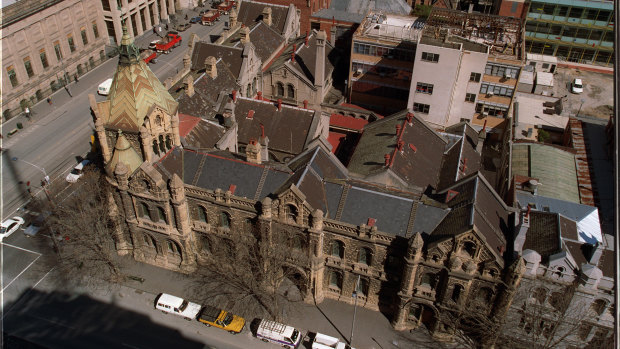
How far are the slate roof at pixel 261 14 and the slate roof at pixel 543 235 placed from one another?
2259 inches

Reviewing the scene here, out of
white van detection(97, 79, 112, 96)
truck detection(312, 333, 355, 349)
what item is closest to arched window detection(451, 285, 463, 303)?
truck detection(312, 333, 355, 349)

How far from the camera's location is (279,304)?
55.1m

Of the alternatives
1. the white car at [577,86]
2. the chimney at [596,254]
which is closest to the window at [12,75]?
the chimney at [596,254]

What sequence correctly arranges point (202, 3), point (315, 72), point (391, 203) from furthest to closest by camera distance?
point (202, 3) < point (315, 72) < point (391, 203)

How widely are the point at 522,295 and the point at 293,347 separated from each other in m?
23.1

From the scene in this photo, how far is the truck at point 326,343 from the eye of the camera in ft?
166

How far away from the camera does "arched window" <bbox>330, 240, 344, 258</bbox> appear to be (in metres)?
50.6

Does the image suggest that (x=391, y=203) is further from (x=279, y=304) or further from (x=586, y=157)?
(x=586, y=157)

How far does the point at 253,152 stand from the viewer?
52.5m

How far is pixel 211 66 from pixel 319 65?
1698cm

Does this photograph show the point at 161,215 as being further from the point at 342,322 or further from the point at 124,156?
the point at 342,322

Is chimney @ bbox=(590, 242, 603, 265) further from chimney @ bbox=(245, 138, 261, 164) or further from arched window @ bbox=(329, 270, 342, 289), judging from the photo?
chimney @ bbox=(245, 138, 261, 164)

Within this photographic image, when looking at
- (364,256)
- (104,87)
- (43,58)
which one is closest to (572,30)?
(364,256)

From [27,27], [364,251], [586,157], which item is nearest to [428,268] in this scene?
[364,251]
